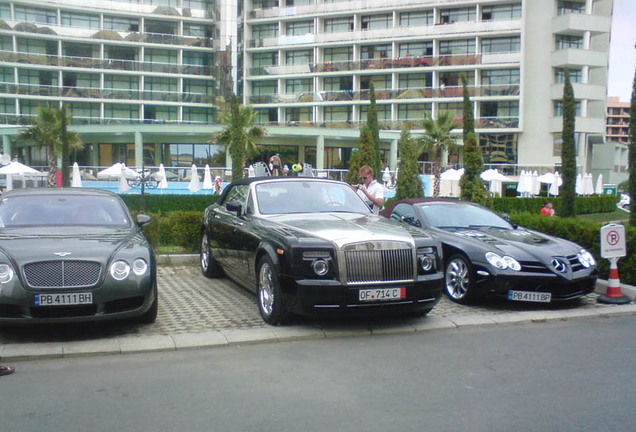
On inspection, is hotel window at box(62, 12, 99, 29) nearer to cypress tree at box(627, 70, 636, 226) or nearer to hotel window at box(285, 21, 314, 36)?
hotel window at box(285, 21, 314, 36)

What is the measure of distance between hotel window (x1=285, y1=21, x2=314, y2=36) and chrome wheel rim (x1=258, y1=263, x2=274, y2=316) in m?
59.0

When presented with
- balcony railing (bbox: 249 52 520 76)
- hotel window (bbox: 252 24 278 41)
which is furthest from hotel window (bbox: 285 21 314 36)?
balcony railing (bbox: 249 52 520 76)

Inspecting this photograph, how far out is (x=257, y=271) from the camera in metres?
8.04

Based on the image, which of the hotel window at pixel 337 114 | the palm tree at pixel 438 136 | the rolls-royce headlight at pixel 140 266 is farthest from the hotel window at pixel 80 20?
the rolls-royce headlight at pixel 140 266

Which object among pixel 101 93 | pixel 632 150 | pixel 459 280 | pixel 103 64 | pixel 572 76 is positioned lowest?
pixel 459 280

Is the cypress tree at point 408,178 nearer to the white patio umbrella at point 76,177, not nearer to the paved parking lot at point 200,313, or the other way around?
the white patio umbrella at point 76,177

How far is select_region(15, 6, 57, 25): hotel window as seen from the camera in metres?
61.2

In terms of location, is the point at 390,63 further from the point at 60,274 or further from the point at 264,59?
the point at 60,274

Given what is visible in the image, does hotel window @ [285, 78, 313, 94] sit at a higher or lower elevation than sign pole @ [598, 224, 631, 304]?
higher

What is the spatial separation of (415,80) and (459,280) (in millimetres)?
54065

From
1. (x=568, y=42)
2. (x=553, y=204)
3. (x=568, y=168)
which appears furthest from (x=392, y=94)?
(x=568, y=168)

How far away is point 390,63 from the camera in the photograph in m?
61.0

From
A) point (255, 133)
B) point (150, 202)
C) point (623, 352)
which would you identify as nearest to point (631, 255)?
point (623, 352)

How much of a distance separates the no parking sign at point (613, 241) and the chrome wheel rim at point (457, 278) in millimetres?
2041
